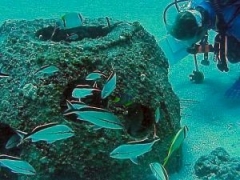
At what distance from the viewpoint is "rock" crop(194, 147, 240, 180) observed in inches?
176

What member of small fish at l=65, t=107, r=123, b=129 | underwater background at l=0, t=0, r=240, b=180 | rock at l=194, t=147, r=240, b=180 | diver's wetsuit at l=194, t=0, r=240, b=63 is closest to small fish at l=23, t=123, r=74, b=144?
small fish at l=65, t=107, r=123, b=129

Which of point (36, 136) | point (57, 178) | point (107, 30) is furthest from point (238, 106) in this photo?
point (36, 136)

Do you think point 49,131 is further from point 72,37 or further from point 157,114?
point 72,37

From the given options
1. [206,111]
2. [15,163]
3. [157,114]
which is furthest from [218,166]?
[15,163]

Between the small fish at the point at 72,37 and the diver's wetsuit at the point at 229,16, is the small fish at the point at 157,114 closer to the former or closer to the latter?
the diver's wetsuit at the point at 229,16

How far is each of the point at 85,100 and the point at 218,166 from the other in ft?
5.90

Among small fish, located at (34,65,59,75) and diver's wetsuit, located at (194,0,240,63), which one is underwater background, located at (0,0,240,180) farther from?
small fish, located at (34,65,59,75)

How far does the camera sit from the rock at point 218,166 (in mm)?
4469

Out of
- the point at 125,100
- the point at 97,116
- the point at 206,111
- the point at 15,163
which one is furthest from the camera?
the point at 206,111

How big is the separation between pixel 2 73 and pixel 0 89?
17cm

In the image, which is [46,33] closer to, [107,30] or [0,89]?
[107,30]

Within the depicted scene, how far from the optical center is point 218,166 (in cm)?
459

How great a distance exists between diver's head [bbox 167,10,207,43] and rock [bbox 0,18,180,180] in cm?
60

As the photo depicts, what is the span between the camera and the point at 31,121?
3.74 m
